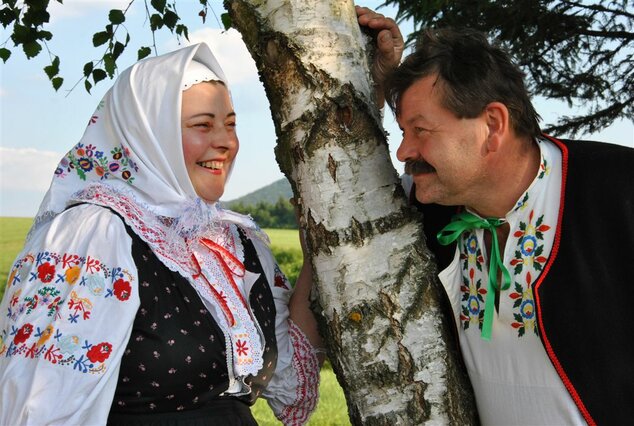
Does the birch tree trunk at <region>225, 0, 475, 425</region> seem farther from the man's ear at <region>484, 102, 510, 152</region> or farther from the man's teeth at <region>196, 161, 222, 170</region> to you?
the man's teeth at <region>196, 161, 222, 170</region>

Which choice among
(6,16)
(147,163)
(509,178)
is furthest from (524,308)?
(6,16)

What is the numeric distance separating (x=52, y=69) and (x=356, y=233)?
2.85 metres

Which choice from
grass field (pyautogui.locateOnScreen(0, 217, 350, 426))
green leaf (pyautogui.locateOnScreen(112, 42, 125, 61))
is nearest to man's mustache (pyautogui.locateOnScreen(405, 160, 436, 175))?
green leaf (pyautogui.locateOnScreen(112, 42, 125, 61))

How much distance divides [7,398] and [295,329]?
0.93 m

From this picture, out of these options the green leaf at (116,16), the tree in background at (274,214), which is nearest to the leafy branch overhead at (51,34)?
the green leaf at (116,16)

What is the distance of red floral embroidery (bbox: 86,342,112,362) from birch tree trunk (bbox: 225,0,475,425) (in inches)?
22.0

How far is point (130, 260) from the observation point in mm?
2100

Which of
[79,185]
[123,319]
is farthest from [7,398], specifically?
[79,185]

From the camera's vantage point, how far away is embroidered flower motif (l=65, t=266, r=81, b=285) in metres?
2.00

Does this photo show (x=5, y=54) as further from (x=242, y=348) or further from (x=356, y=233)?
(x=356, y=233)

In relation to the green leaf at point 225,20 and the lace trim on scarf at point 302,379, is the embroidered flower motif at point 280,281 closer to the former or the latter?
the lace trim on scarf at point 302,379

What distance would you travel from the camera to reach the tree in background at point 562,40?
18.0ft

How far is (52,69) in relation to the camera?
4.21m

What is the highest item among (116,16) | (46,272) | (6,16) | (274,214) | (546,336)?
(6,16)
